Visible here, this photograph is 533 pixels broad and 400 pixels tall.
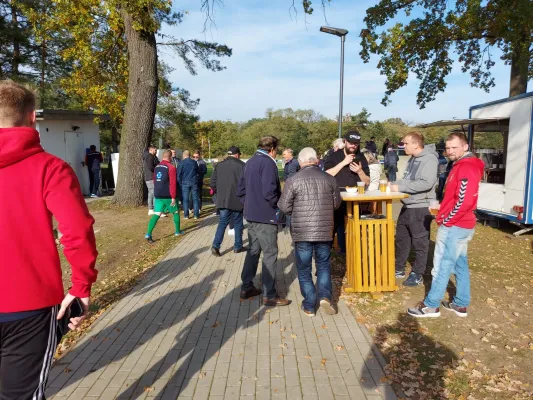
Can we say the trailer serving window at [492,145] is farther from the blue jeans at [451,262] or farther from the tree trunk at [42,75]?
the tree trunk at [42,75]

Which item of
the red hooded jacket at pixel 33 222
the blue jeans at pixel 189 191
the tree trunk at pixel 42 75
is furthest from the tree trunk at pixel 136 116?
the tree trunk at pixel 42 75

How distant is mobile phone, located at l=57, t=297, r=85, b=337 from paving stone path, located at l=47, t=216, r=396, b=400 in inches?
53.1

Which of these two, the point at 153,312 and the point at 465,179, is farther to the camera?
the point at 153,312

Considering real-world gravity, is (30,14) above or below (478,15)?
above

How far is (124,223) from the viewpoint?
34.5 feet

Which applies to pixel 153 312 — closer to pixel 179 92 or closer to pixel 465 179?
pixel 465 179

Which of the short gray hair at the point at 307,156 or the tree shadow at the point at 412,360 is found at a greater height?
the short gray hair at the point at 307,156

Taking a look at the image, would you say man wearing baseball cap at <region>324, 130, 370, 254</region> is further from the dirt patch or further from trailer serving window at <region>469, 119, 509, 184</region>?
trailer serving window at <region>469, 119, 509, 184</region>

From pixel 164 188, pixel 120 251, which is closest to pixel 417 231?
pixel 164 188

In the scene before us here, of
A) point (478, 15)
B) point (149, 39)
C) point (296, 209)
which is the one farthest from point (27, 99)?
point (478, 15)

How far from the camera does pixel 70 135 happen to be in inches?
629

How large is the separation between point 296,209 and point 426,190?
185cm

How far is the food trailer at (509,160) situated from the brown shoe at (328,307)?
5934mm

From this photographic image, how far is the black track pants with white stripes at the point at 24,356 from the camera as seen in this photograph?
1862 millimetres
